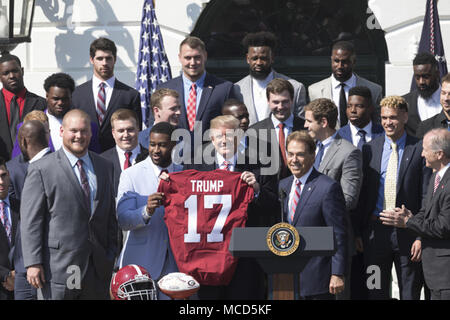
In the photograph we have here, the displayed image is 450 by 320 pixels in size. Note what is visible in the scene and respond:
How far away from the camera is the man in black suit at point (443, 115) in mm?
8914

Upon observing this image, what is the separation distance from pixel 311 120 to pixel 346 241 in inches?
47.7

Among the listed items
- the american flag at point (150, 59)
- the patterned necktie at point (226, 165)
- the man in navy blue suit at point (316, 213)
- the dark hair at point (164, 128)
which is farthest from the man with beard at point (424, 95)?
the american flag at point (150, 59)

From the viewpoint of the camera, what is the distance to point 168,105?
9031 mm

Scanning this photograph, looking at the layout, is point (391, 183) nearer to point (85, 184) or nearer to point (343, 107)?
point (343, 107)

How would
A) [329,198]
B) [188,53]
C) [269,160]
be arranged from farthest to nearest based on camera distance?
[188,53], [269,160], [329,198]

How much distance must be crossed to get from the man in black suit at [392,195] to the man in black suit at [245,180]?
3.18ft

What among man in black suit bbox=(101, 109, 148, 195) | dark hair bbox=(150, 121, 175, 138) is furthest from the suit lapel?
man in black suit bbox=(101, 109, 148, 195)

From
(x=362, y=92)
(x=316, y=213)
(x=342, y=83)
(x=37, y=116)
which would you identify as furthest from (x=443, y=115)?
(x=37, y=116)

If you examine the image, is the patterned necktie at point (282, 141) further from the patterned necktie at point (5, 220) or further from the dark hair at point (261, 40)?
the patterned necktie at point (5, 220)

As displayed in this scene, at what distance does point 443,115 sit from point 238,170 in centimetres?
204

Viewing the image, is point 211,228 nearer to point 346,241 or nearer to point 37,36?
point 346,241
